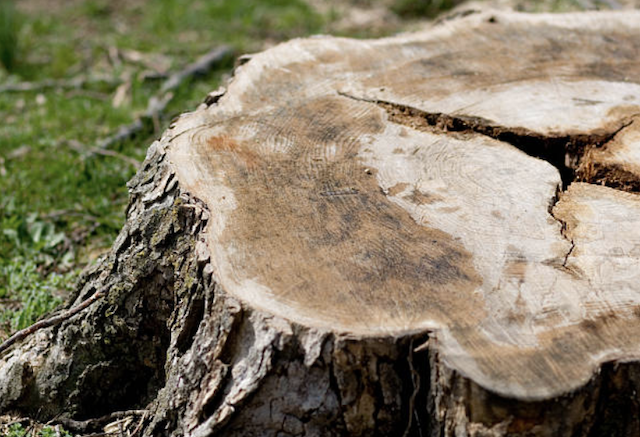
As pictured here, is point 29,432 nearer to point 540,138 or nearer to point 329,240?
point 329,240

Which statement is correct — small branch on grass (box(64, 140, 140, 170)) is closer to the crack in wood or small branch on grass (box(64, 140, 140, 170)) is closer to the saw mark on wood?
the saw mark on wood

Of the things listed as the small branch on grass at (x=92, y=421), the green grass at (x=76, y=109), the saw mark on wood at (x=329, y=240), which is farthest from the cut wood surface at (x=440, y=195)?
the green grass at (x=76, y=109)

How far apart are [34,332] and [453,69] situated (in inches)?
66.9

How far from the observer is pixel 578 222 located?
6.50 feet

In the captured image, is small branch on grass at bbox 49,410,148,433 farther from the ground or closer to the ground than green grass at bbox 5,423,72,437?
closer to the ground

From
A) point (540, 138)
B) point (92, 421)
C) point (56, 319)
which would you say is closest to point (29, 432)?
point (92, 421)

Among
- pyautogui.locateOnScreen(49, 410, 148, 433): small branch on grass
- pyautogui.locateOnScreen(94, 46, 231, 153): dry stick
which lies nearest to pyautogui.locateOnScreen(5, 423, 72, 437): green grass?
pyautogui.locateOnScreen(49, 410, 148, 433): small branch on grass

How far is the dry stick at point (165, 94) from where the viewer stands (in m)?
4.05

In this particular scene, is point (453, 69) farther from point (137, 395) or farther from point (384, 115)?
point (137, 395)

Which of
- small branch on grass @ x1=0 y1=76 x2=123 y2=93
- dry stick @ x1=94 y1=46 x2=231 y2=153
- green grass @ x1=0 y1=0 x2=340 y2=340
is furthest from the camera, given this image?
small branch on grass @ x1=0 y1=76 x2=123 y2=93

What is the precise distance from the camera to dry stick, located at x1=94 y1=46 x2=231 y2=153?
13.3ft

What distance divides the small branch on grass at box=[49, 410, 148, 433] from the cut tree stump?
1 cm

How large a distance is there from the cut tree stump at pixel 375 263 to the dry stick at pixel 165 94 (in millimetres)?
1498

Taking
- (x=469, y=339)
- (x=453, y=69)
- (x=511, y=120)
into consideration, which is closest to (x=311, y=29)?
(x=453, y=69)
